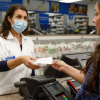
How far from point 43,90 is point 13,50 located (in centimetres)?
78

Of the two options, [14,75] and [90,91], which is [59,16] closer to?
[14,75]

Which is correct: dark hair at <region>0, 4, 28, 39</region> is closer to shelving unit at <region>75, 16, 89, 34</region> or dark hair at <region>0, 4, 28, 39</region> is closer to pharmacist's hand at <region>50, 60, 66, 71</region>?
pharmacist's hand at <region>50, 60, 66, 71</region>

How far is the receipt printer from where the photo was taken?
126cm

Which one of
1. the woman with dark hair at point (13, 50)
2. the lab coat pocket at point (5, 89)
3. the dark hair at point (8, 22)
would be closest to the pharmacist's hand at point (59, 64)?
the woman with dark hair at point (13, 50)

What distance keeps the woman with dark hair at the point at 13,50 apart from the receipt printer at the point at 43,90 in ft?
0.82

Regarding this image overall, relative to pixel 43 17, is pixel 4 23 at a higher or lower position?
lower

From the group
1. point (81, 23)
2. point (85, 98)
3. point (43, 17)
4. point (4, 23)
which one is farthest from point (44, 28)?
point (85, 98)

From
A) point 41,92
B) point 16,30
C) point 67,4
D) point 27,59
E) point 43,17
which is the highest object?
point 67,4

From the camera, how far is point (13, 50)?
183cm

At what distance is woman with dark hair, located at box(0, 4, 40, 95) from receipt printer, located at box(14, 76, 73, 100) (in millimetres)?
251

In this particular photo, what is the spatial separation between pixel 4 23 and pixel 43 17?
6.09 meters

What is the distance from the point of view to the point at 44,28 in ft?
31.2

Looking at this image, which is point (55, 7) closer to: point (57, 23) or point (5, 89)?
point (57, 23)

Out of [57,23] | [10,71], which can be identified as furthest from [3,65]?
[57,23]
